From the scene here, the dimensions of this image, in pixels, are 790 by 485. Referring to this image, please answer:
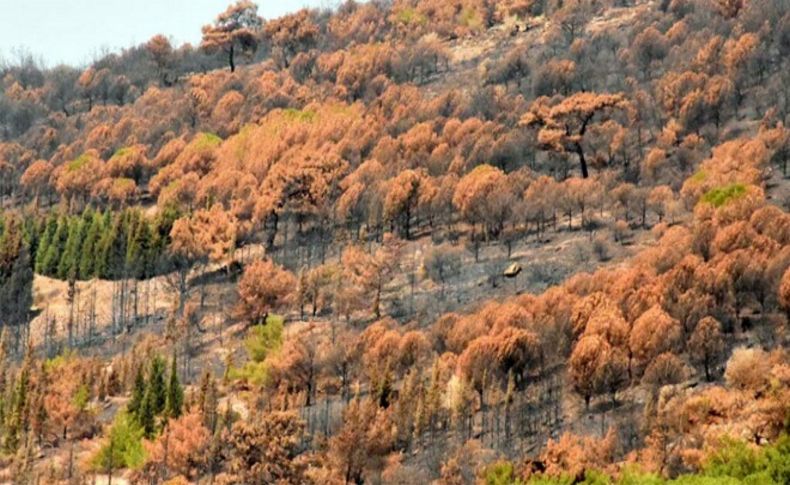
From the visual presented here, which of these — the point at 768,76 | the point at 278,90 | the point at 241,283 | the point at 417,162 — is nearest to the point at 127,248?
the point at 241,283

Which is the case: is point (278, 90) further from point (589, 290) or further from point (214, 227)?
point (589, 290)

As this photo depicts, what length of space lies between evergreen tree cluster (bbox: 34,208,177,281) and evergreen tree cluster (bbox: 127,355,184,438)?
30373 mm

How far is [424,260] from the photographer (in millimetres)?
87438

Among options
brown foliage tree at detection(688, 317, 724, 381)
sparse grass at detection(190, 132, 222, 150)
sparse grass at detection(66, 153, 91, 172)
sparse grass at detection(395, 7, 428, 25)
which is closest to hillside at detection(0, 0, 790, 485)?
brown foliage tree at detection(688, 317, 724, 381)

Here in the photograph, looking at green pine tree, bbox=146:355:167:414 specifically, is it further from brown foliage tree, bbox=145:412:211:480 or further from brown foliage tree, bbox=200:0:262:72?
brown foliage tree, bbox=200:0:262:72

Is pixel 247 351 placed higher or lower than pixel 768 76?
lower

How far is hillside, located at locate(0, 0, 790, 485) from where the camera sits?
5947 cm

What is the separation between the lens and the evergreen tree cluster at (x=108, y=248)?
101 m

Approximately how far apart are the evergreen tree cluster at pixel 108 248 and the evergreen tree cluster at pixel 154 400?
1196 inches

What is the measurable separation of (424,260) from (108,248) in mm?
34131

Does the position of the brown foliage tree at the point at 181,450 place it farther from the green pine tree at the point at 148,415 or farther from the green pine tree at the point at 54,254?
the green pine tree at the point at 54,254

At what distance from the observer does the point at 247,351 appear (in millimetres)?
81250

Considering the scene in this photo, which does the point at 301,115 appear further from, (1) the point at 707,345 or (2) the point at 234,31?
(1) the point at 707,345

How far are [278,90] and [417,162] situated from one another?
124ft
